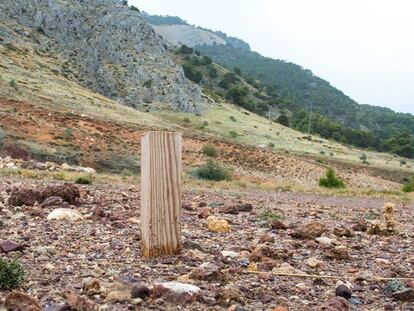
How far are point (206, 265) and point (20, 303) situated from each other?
4.66 ft

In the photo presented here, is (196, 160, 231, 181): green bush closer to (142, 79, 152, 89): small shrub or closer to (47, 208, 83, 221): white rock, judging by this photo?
(47, 208, 83, 221): white rock

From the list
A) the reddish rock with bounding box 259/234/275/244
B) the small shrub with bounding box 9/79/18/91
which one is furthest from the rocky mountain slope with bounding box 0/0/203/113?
the reddish rock with bounding box 259/234/275/244

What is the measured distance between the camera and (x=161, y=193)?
4.30 m

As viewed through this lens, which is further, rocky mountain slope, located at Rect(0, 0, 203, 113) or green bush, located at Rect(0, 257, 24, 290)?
rocky mountain slope, located at Rect(0, 0, 203, 113)

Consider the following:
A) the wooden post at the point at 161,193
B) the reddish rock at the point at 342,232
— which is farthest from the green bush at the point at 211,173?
the wooden post at the point at 161,193

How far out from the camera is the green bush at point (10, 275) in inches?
135

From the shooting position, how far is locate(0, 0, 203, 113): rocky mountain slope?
63.3 m

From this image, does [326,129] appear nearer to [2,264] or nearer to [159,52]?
[159,52]

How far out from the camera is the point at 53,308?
3.02m

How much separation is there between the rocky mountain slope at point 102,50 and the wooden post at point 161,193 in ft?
186

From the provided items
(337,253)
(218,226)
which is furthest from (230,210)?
(337,253)

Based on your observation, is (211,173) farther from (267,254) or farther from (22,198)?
(267,254)

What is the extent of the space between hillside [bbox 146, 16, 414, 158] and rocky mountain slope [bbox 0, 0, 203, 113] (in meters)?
33.1

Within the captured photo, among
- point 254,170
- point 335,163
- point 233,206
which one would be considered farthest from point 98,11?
point 233,206
